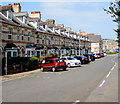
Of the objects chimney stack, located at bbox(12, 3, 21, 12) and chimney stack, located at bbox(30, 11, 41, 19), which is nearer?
chimney stack, located at bbox(12, 3, 21, 12)

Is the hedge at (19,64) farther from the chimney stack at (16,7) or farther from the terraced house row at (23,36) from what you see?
the chimney stack at (16,7)

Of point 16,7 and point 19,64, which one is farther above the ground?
point 16,7

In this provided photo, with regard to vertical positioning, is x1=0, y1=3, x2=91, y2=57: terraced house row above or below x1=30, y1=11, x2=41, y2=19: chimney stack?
below

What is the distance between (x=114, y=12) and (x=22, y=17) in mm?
18067

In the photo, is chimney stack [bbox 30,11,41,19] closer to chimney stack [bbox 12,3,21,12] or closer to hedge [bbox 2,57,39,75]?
chimney stack [bbox 12,3,21,12]

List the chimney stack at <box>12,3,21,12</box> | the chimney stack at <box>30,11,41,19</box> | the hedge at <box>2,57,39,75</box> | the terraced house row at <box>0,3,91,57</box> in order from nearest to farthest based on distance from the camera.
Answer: the hedge at <box>2,57,39,75</box>, the terraced house row at <box>0,3,91,57</box>, the chimney stack at <box>12,3,21,12</box>, the chimney stack at <box>30,11,41,19</box>

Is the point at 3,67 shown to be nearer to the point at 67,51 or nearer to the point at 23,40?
the point at 23,40

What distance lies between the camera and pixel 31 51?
32.7 m

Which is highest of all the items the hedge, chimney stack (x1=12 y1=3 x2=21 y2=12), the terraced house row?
chimney stack (x1=12 y1=3 x2=21 y2=12)

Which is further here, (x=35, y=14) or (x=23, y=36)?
(x=35, y=14)

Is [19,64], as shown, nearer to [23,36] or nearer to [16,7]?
[23,36]

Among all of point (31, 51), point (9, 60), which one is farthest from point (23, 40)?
point (9, 60)

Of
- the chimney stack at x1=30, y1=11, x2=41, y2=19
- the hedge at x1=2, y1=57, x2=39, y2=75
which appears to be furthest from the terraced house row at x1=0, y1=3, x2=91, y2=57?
the hedge at x1=2, y1=57, x2=39, y2=75

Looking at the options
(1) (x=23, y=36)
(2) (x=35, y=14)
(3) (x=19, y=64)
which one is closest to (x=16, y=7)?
(2) (x=35, y=14)
